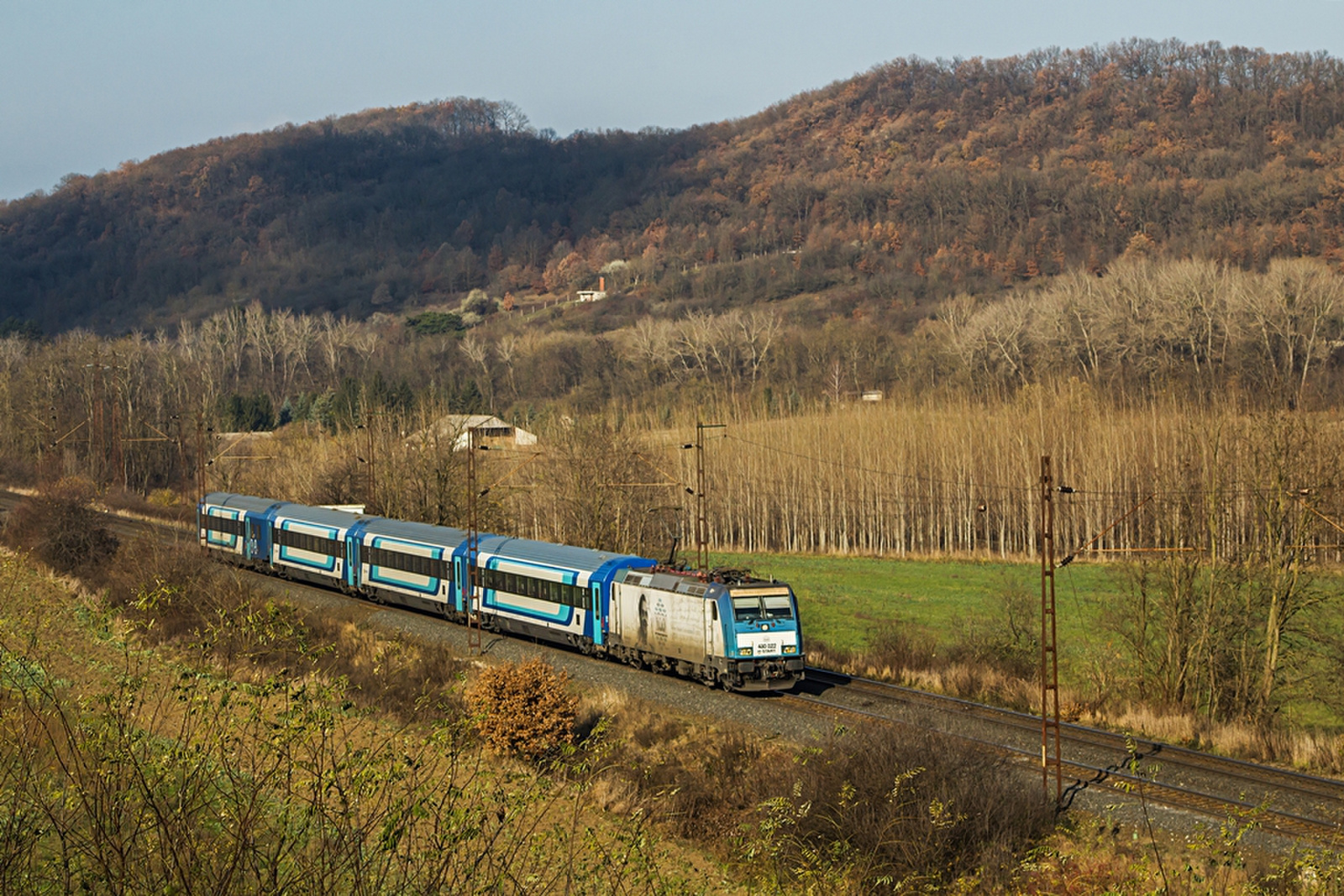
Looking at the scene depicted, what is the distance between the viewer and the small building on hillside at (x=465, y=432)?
58938 millimetres

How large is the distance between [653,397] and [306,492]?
46.4 meters

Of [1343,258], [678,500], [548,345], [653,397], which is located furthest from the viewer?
[548,345]

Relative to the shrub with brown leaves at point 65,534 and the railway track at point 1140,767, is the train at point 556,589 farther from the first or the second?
the shrub with brown leaves at point 65,534

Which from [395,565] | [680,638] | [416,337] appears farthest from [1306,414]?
[416,337]

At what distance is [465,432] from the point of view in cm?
7362

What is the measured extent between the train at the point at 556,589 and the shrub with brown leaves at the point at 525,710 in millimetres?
4595

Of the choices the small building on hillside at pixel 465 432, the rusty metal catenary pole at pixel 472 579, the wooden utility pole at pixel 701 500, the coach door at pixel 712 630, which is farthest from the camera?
the small building on hillside at pixel 465 432

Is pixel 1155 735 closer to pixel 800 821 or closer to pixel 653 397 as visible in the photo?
pixel 800 821

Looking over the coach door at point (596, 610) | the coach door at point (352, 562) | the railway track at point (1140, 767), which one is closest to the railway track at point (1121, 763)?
the railway track at point (1140, 767)

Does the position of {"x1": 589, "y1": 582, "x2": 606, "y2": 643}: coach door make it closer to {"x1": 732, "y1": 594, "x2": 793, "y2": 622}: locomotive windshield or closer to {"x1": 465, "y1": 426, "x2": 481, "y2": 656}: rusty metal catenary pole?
{"x1": 465, "y1": 426, "x2": 481, "y2": 656}: rusty metal catenary pole

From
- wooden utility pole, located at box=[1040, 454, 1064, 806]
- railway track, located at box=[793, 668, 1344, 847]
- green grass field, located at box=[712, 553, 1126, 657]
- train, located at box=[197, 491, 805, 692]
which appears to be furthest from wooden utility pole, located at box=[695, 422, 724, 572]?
wooden utility pole, located at box=[1040, 454, 1064, 806]

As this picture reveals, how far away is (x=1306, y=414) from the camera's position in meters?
34.7

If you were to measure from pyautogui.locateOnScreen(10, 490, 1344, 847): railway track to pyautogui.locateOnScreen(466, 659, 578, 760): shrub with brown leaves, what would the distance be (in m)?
6.00

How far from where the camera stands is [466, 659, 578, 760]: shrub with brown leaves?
22859 millimetres
